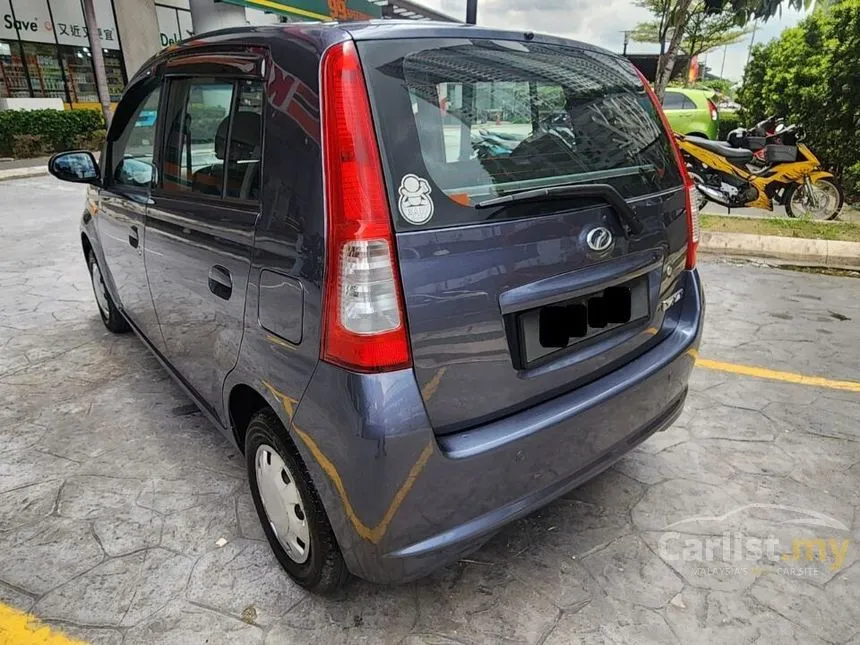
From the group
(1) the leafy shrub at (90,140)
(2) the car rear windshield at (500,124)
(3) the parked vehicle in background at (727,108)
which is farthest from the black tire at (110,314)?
(1) the leafy shrub at (90,140)

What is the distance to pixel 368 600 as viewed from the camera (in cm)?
190

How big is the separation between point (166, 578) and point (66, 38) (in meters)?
19.3

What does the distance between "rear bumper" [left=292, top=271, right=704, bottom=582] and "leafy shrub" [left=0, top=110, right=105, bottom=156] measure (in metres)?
16.0

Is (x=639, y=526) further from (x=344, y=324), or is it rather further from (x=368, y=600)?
(x=344, y=324)

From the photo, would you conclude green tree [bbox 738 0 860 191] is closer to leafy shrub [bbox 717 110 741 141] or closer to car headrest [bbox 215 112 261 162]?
leafy shrub [bbox 717 110 741 141]

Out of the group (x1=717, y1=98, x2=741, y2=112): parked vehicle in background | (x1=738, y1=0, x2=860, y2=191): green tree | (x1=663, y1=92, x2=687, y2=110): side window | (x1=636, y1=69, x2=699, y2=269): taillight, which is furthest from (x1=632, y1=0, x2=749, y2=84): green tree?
(x1=636, y1=69, x2=699, y2=269): taillight

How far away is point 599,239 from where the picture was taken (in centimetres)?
173

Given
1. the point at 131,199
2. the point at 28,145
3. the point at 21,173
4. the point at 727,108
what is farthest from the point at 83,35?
the point at 727,108

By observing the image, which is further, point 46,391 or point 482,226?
point 46,391

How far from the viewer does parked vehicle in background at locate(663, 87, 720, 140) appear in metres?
11.7

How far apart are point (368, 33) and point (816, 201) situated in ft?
24.2

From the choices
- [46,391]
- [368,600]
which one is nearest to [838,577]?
[368,600]

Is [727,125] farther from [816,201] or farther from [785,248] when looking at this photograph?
[785,248]

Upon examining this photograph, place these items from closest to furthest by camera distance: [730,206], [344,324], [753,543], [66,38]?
[344,324] → [753,543] → [730,206] → [66,38]
